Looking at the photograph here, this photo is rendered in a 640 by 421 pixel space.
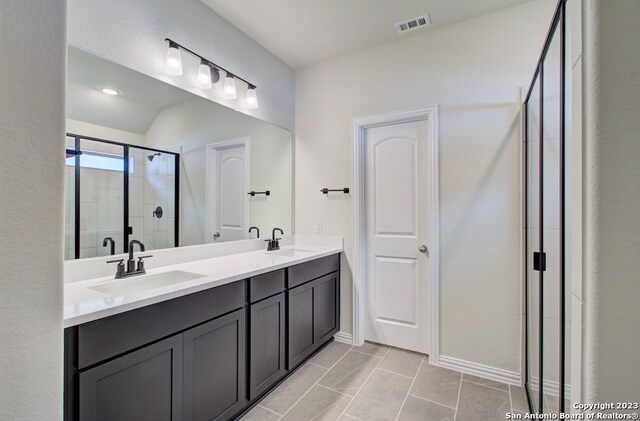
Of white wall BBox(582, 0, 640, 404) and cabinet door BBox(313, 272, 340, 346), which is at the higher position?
white wall BBox(582, 0, 640, 404)

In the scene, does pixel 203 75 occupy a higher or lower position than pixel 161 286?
higher

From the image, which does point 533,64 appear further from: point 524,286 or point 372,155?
point 524,286

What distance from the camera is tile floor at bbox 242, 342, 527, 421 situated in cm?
175

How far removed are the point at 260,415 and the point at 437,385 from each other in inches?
49.2

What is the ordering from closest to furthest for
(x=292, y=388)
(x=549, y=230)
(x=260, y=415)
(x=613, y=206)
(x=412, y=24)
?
(x=613, y=206)
(x=549, y=230)
(x=260, y=415)
(x=292, y=388)
(x=412, y=24)

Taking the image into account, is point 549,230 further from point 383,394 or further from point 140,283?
point 140,283

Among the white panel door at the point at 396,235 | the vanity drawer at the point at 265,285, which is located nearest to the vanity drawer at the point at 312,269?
the vanity drawer at the point at 265,285

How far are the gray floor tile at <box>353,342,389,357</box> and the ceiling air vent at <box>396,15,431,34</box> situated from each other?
2770 mm

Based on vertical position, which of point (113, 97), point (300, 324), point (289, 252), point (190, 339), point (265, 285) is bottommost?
point (300, 324)

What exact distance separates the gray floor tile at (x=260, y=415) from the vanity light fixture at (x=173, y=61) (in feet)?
7.24

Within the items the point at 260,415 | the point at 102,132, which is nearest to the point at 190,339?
the point at 260,415

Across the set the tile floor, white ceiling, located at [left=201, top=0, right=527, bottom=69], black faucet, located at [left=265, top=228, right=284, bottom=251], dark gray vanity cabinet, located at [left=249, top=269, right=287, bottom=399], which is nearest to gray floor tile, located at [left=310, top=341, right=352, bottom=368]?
the tile floor

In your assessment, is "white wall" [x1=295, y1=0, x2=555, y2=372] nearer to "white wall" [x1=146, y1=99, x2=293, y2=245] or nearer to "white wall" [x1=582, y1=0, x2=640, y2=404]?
"white wall" [x1=146, y1=99, x2=293, y2=245]

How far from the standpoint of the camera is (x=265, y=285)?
189 cm
